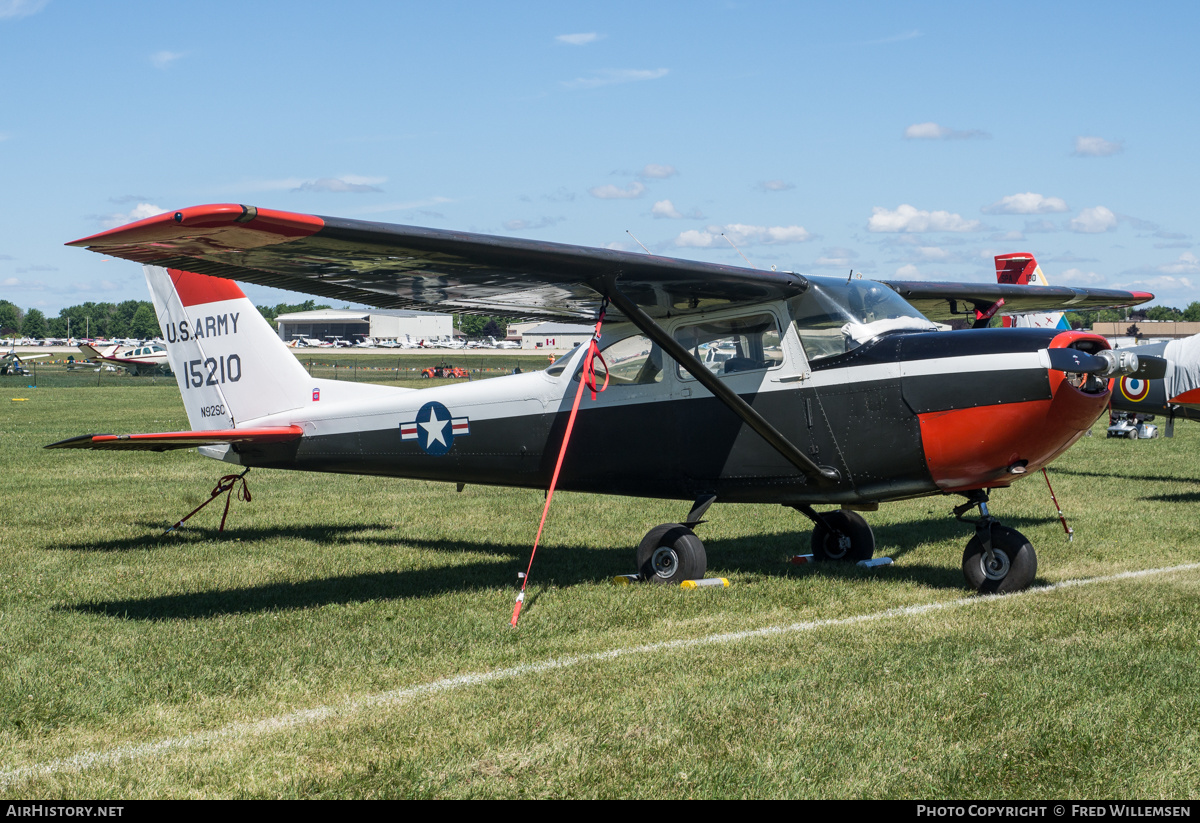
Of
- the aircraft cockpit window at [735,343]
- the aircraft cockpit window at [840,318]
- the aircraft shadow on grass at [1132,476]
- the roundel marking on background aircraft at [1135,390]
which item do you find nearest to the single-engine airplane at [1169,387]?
the roundel marking on background aircraft at [1135,390]

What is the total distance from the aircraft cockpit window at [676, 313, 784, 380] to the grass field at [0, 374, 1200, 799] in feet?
5.79

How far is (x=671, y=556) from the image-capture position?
8.52 meters

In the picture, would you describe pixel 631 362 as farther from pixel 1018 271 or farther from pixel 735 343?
pixel 1018 271

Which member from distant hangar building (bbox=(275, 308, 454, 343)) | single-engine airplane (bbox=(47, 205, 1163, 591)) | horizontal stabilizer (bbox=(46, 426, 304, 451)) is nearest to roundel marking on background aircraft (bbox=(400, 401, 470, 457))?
single-engine airplane (bbox=(47, 205, 1163, 591))

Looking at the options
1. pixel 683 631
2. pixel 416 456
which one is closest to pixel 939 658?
pixel 683 631

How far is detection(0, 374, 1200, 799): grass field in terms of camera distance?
4297 millimetres

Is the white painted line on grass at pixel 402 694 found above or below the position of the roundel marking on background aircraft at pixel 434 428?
below

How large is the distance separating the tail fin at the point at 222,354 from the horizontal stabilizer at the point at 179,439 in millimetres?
300

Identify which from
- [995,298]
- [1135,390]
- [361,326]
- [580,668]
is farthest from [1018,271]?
[361,326]

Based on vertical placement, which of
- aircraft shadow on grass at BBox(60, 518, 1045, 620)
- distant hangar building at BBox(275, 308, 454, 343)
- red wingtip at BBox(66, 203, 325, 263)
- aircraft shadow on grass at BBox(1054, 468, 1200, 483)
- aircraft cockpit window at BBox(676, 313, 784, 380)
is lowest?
aircraft shadow on grass at BBox(1054, 468, 1200, 483)

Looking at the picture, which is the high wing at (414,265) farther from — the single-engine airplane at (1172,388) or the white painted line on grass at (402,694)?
the single-engine airplane at (1172,388)

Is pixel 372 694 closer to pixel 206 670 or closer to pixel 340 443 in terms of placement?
pixel 206 670

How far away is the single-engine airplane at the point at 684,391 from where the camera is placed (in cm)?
716

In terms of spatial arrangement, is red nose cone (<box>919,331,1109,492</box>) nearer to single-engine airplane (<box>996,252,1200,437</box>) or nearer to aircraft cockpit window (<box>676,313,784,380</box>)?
aircraft cockpit window (<box>676,313,784,380</box>)
